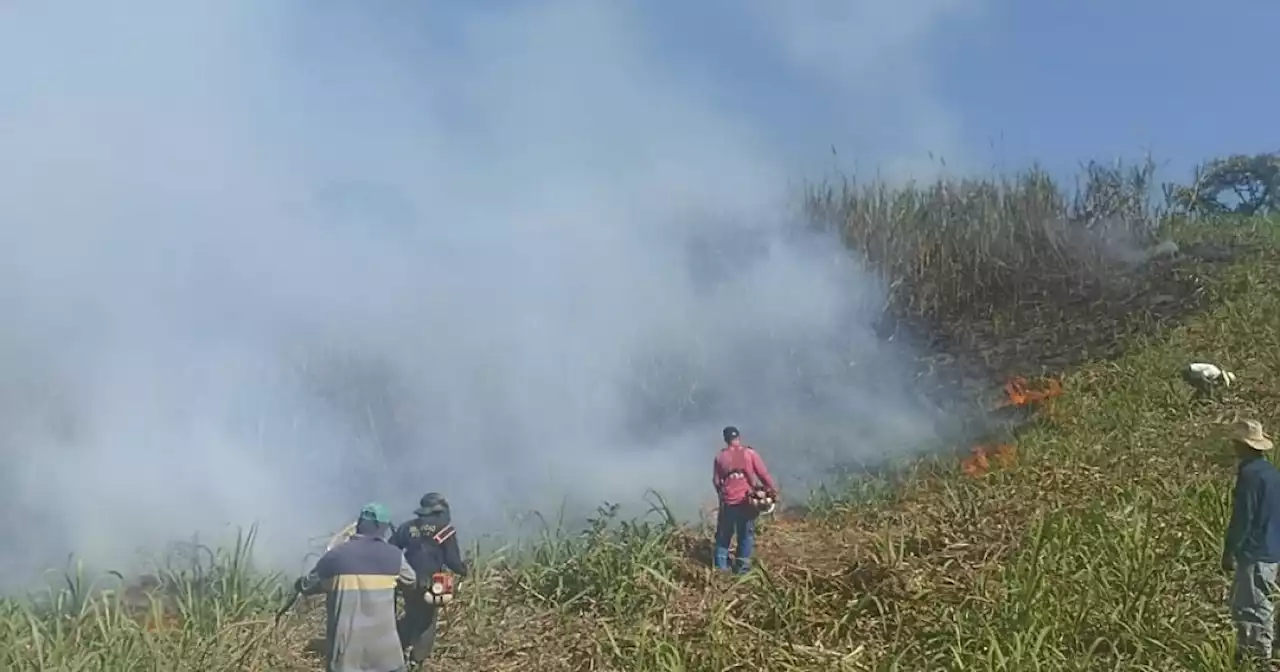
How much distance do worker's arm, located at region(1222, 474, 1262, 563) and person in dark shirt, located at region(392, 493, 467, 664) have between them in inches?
150

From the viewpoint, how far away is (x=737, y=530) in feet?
25.4

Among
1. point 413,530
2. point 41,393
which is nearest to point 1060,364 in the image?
point 413,530

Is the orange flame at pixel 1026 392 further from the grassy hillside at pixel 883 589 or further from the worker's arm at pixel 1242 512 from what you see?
the worker's arm at pixel 1242 512

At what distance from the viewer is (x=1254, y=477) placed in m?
5.29

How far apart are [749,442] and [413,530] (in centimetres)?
679

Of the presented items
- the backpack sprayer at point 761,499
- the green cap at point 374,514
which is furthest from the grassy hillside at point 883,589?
the green cap at point 374,514

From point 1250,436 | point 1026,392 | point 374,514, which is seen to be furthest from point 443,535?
point 1026,392

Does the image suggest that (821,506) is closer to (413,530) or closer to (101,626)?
(413,530)

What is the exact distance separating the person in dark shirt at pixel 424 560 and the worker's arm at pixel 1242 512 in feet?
12.5

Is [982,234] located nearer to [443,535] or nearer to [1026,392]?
[1026,392]

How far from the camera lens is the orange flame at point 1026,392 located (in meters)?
12.5

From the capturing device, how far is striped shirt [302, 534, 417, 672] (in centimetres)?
502

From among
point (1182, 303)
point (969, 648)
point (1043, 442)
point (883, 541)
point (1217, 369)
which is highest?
point (1182, 303)

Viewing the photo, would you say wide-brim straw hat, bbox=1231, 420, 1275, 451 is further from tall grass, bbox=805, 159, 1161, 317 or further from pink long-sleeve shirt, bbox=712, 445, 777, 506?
tall grass, bbox=805, 159, 1161, 317
